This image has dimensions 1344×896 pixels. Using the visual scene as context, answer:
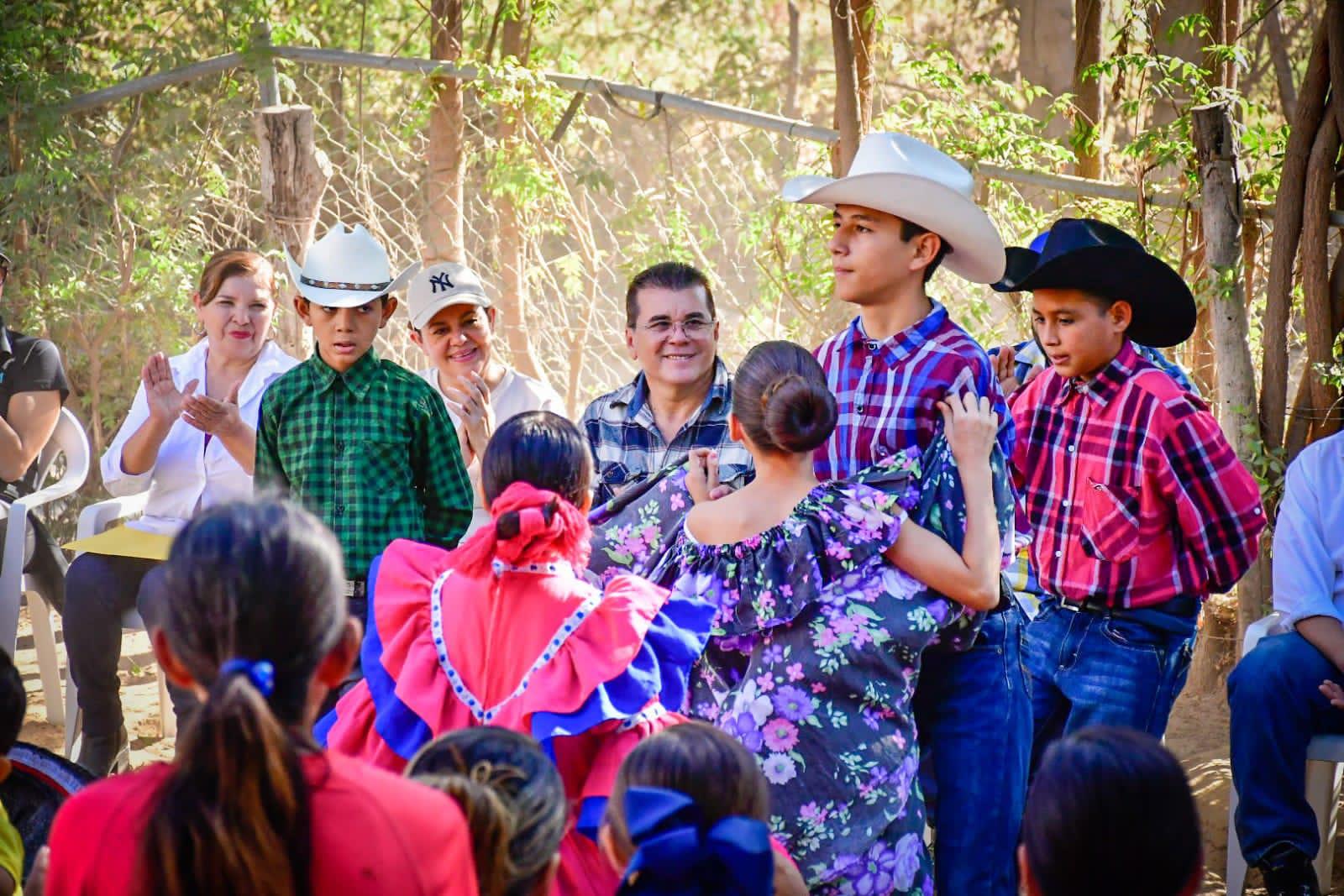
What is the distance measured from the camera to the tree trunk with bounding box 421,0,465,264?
6172mm

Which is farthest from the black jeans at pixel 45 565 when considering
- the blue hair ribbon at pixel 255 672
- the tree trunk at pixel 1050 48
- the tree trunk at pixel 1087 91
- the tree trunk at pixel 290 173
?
the tree trunk at pixel 1050 48

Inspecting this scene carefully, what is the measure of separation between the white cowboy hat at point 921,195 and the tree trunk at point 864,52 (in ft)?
5.65

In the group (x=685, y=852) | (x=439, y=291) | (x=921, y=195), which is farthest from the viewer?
(x=439, y=291)

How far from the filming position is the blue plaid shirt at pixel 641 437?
3611 millimetres

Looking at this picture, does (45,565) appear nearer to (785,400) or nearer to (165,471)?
(165,471)

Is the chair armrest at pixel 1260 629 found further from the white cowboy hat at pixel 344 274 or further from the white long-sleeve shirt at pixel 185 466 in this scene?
the white long-sleeve shirt at pixel 185 466

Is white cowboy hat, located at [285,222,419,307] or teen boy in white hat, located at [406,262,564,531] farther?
teen boy in white hat, located at [406,262,564,531]

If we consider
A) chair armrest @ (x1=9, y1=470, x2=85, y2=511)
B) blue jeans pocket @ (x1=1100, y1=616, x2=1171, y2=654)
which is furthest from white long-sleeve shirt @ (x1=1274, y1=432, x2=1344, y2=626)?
chair armrest @ (x1=9, y1=470, x2=85, y2=511)

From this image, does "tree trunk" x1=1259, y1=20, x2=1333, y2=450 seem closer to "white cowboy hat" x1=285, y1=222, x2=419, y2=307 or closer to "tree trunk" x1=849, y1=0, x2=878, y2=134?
"tree trunk" x1=849, y1=0, x2=878, y2=134

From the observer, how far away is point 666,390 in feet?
12.1

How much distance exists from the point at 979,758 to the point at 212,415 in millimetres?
2242

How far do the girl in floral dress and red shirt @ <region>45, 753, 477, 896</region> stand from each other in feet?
3.88

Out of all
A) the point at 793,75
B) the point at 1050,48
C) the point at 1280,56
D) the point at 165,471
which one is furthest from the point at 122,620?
the point at 793,75

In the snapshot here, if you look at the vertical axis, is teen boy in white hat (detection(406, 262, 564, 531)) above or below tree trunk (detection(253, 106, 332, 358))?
below
